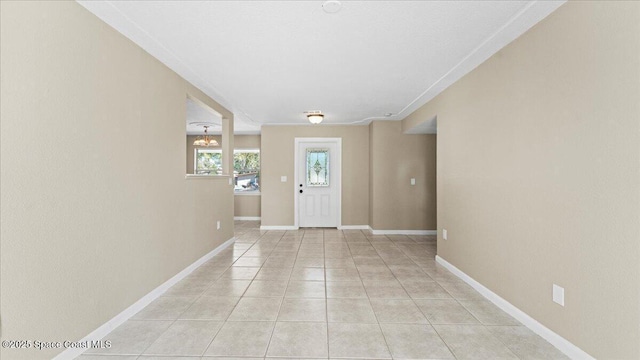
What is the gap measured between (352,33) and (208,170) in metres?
7.16

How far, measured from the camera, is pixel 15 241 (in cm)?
154

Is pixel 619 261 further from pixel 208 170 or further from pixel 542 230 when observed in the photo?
pixel 208 170

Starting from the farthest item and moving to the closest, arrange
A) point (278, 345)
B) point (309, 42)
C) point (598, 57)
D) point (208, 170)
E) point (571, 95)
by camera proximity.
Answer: point (208, 170), point (309, 42), point (278, 345), point (571, 95), point (598, 57)

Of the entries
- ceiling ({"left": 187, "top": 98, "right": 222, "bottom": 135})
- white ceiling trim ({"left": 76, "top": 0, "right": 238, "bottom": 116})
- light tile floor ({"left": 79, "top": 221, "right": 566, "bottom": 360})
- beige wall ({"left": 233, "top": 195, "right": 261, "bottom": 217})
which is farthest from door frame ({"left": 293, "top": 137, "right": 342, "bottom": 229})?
white ceiling trim ({"left": 76, "top": 0, "right": 238, "bottom": 116})

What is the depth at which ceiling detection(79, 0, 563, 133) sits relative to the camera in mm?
2111

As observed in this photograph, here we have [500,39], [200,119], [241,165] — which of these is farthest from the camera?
[241,165]

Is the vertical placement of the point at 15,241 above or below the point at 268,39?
below

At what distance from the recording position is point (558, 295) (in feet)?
6.57

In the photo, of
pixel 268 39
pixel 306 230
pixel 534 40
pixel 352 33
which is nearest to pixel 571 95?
pixel 534 40

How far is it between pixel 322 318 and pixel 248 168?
6.75 m

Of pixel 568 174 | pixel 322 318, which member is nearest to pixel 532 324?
pixel 568 174

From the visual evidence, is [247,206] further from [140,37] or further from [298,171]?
[140,37]

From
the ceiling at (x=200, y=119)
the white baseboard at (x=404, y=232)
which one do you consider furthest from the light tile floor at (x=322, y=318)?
the ceiling at (x=200, y=119)

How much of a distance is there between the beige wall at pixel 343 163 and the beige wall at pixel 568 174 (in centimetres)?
370
